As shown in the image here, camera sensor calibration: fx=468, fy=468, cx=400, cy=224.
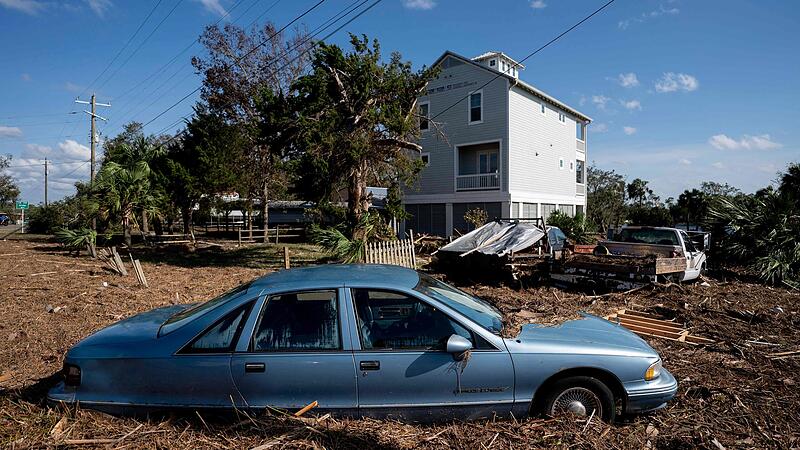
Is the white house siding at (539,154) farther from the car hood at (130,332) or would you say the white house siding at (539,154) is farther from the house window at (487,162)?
the car hood at (130,332)

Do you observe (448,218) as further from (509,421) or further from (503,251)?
(509,421)

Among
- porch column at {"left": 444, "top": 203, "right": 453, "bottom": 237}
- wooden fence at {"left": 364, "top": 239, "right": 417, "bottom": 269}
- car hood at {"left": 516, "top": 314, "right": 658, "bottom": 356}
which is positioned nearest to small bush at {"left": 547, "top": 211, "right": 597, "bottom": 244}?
porch column at {"left": 444, "top": 203, "right": 453, "bottom": 237}

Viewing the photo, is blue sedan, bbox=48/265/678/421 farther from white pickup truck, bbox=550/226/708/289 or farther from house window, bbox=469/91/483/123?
house window, bbox=469/91/483/123

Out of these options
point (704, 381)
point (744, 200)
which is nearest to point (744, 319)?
point (704, 381)

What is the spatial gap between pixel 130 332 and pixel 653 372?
4197 millimetres

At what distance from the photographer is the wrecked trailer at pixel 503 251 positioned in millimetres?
11828

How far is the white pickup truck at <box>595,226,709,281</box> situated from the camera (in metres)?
10.7

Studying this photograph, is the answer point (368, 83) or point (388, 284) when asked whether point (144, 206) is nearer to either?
point (368, 83)

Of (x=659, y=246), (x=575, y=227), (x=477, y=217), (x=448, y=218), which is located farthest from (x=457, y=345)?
(x=448, y=218)

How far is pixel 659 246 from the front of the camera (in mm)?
10781

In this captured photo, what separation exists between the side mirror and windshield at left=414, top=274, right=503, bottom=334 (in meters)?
0.30

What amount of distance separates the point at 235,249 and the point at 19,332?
15.7 m

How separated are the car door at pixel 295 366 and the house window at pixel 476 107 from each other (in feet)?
73.4

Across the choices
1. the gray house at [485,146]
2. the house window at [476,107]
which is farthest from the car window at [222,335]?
the house window at [476,107]
